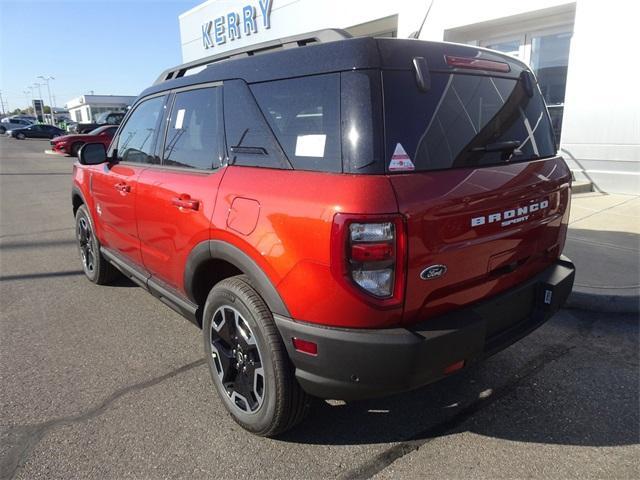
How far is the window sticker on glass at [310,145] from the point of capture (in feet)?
6.65

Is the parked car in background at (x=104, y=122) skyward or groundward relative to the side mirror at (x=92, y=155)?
skyward

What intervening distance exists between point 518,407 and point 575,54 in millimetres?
7773

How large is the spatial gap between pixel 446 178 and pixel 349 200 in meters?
0.50

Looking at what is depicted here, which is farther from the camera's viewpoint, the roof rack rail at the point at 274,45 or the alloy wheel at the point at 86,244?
the alloy wheel at the point at 86,244

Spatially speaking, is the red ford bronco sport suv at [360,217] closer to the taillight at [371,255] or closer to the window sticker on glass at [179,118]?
the taillight at [371,255]

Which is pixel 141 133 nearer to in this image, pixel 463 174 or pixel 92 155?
pixel 92 155

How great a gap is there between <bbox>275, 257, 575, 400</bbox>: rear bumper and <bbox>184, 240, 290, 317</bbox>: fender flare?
8cm

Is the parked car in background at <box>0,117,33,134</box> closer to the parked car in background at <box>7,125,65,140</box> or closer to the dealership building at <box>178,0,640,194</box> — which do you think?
the parked car in background at <box>7,125,65,140</box>

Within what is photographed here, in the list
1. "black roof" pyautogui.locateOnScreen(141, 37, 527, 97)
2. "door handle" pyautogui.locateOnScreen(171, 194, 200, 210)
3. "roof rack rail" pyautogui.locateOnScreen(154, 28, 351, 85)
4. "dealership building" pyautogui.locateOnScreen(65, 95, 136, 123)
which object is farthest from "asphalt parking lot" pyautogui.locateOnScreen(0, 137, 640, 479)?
"dealership building" pyautogui.locateOnScreen(65, 95, 136, 123)

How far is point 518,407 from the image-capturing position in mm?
2623

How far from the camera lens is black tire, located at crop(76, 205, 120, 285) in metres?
4.54

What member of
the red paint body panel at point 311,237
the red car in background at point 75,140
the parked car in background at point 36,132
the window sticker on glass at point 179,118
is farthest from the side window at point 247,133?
the parked car in background at point 36,132

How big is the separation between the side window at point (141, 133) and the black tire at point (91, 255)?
102cm

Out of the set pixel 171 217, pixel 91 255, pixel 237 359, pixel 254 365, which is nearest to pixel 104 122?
pixel 91 255
